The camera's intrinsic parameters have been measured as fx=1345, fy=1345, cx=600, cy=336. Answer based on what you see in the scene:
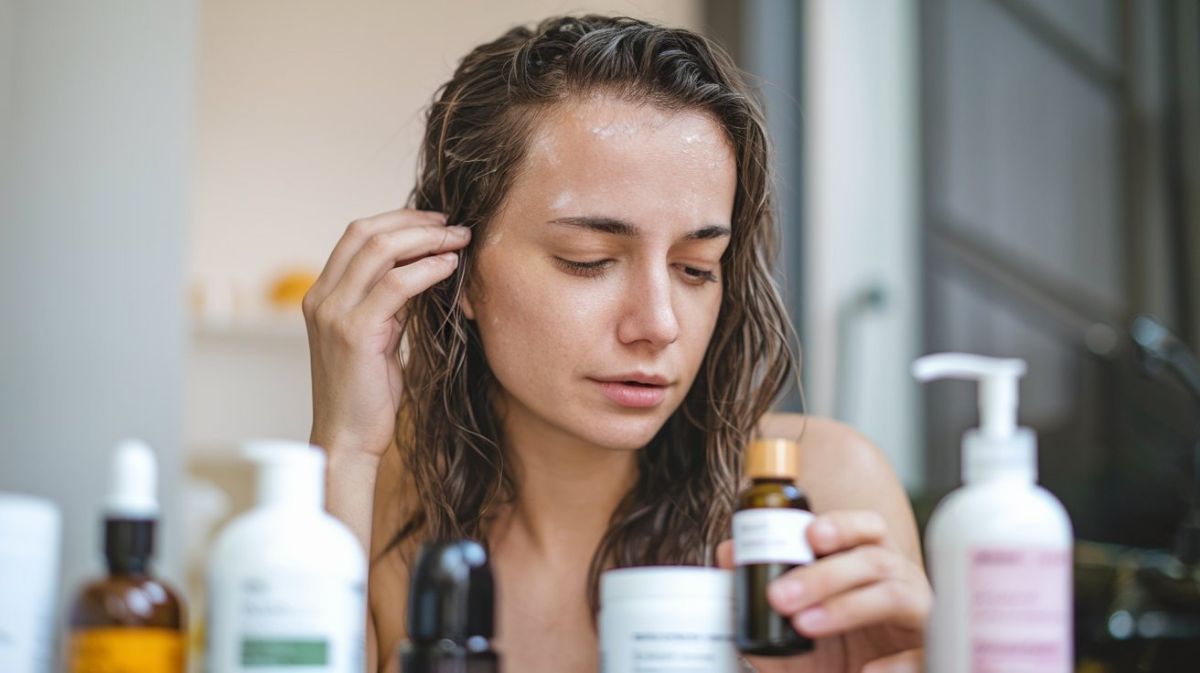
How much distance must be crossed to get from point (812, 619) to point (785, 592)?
0.02 metres

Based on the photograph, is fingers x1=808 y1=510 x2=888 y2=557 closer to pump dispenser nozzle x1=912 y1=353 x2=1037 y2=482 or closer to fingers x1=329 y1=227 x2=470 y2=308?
pump dispenser nozzle x1=912 y1=353 x2=1037 y2=482

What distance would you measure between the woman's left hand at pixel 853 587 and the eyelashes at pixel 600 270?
326 mm

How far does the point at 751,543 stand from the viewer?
66 centimetres

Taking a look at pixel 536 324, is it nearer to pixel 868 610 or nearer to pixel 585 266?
pixel 585 266

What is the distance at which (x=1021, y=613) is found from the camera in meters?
0.61

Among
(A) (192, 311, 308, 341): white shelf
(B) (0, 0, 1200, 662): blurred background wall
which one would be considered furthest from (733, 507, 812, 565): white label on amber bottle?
(A) (192, 311, 308, 341): white shelf

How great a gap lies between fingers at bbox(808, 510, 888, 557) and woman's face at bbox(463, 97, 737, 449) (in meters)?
0.30

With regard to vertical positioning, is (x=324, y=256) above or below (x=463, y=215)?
above

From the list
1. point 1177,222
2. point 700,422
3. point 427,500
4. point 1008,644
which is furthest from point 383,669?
point 1177,222

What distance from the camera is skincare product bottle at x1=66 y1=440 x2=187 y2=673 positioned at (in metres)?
0.58

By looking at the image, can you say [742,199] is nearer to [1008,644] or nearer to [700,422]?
[700,422]

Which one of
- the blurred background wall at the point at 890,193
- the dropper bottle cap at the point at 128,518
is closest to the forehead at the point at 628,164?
the dropper bottle cap at the point at 128,518

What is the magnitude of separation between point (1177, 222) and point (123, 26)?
1.95 m

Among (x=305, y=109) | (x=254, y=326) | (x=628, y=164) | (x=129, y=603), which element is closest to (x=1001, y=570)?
(x=129, y=603)
